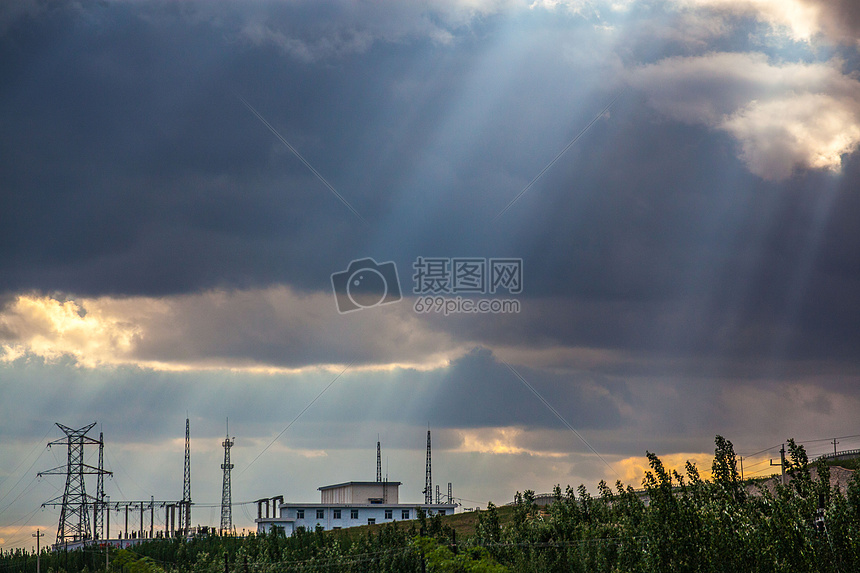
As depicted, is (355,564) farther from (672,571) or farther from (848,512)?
(848,512)

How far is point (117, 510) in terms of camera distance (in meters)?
126

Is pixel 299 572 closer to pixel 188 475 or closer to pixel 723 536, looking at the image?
pixel 723 536

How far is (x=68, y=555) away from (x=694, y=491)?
7799 centimetres

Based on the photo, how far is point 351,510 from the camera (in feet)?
354

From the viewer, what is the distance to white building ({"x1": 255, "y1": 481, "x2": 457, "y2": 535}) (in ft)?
348

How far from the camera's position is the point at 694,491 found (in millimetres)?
30922

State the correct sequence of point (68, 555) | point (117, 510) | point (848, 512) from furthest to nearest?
point (117, 510)
point (68, 555)
point (848, 512)

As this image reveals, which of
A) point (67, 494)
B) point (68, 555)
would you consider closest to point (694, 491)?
→ point (68, 555)

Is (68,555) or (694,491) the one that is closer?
(694,491)

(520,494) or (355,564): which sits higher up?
(520,494)

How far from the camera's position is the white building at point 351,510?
10600 centimetres

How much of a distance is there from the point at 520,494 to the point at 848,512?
30.2m

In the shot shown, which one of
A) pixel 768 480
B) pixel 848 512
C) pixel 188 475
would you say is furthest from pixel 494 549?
pixel 188 475

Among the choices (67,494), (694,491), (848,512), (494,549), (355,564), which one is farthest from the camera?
(67,494)
